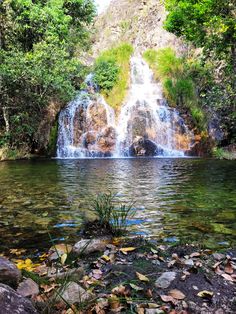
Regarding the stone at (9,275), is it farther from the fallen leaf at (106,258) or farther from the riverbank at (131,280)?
the fallen leaf at (106,258)

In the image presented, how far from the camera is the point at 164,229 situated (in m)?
5.16

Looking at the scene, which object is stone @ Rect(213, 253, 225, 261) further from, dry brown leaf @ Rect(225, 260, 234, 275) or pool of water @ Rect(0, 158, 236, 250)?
pool of water @ Rect(0, 158, 236, 250)

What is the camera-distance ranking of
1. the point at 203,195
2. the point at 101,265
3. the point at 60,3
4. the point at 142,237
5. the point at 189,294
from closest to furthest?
the point at 189,294, the point at 101,265, the point at 142,237, the point at 203,195, the point at 60,3

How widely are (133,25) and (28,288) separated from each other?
39.8 metres

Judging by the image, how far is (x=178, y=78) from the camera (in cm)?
2436

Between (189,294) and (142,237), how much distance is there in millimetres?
1674

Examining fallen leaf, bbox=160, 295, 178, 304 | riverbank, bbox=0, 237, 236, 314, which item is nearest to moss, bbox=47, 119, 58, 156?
riverbank, bbox=0, 237, 236, 314

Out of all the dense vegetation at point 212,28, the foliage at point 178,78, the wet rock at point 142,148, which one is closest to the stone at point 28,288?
the dense vegetation at point 212,28

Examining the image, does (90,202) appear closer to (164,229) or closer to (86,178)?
(164,229)

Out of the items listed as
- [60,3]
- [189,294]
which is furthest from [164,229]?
[60,3]

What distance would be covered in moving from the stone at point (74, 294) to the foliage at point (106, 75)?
2202 cm

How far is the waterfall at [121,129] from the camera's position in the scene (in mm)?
21094

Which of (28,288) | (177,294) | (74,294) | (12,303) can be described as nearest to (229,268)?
(177,294)

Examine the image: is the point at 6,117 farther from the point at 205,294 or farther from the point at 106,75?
the point at 205,294
